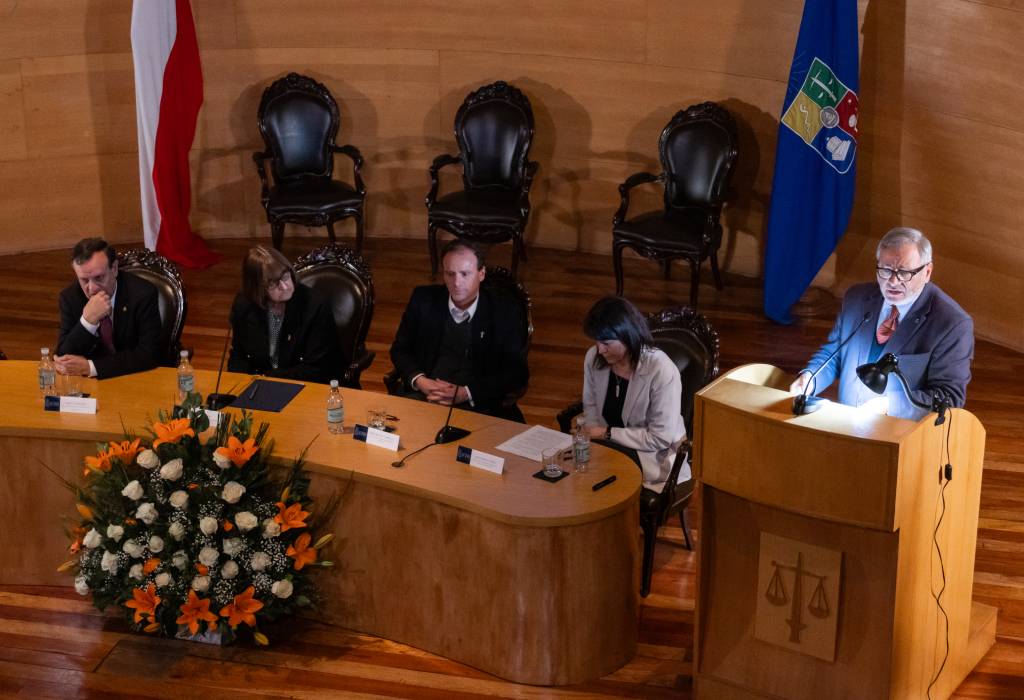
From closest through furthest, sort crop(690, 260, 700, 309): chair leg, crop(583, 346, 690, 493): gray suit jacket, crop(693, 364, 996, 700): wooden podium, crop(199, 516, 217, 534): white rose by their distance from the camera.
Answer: crop(693, 364, 996, 700): wooden podium < crop(199, 516, 217, 534): white rose < crop(583, 346, 690, 493): gray suit jacket < crop(690, 260, 700, 309): chair leg

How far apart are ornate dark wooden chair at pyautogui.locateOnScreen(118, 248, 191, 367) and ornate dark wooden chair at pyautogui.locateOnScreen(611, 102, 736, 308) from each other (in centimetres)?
288

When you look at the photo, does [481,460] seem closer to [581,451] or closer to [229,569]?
[581,451]

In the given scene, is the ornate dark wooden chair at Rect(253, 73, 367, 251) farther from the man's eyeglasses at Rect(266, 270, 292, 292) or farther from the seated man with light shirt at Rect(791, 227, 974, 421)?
the seated man with light shirt at Rect(791, 227, 974, 421)

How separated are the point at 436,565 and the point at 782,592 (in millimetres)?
1235

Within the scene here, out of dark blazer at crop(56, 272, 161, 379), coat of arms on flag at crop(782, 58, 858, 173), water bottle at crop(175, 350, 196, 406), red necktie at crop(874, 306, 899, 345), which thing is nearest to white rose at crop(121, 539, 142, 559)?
water bottle at crop(175, 350, 196, 406)

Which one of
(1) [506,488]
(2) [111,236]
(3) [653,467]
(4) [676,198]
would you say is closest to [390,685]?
(1) [506,488]

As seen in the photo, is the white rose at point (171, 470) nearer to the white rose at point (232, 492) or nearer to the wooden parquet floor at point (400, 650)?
the white rose at point (232, 492)

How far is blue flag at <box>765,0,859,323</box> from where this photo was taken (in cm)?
759

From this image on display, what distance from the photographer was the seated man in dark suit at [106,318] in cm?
565

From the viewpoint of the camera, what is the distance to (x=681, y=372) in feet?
17.7

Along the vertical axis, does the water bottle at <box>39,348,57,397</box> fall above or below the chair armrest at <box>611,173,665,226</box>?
below

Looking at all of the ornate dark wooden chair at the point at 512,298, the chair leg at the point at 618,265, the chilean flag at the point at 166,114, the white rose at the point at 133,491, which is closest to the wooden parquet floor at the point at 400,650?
the white rose at the point at 133,491

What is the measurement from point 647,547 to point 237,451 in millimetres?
1601

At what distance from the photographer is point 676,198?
322 inches
